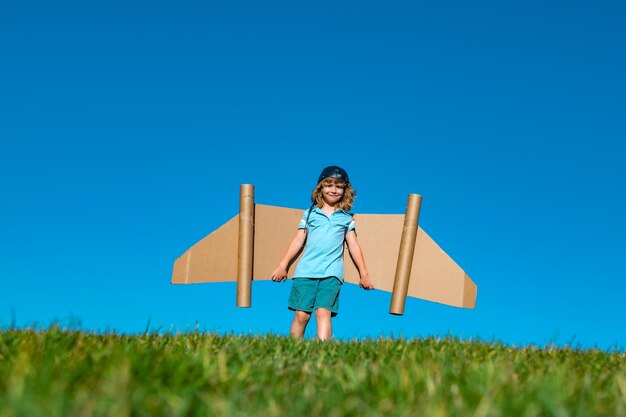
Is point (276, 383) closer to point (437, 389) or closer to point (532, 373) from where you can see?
point (437, 389)

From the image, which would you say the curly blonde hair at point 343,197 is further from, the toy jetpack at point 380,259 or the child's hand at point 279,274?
the child's hand at point 279,274

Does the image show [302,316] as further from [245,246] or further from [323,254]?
[245,246]

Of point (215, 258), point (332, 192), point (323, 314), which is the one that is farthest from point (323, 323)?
point (215, 258)

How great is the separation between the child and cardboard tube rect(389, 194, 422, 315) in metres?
0.37

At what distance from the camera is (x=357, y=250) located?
279 inches

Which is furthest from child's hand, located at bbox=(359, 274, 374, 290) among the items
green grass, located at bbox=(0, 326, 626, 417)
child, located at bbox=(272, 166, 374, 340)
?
green grass, located at bbox=(0, 326, 626, 417)

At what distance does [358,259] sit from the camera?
7.05m

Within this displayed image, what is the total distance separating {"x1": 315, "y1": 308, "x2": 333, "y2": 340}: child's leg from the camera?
6.62 metres

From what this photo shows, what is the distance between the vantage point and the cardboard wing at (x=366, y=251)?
293 inches

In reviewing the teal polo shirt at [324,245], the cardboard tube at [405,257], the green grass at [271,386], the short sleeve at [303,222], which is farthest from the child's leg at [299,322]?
the green grass at [271,386]

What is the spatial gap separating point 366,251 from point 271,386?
516cm

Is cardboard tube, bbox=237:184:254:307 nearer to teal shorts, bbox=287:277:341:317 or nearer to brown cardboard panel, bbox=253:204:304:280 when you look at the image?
brown cardboard panel, bbox=253:204:304:280

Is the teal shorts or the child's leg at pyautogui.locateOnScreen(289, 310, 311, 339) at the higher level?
the teal shorts

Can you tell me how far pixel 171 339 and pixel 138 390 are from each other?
2.62 meters
